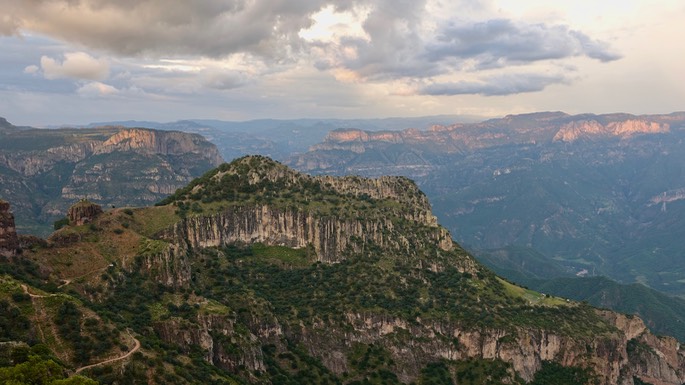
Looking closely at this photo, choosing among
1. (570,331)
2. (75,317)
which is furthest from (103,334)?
(570,331)

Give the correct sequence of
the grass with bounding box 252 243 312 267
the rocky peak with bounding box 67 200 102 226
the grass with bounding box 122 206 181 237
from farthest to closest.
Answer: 1. the grass with bounding box 252 243 312 267
2. the grass with bounding box 122 206 181 237
3. the rocky peak with bounding box 67 200 102 226

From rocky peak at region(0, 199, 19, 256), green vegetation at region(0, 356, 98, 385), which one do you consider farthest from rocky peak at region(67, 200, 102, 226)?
green vegetation at region(0, 356, 98, 385)

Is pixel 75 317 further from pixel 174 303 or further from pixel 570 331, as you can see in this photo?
pixel 570 331

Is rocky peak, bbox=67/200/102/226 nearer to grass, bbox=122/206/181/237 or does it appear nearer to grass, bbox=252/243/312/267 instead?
grass, bbox=122/206/181/237

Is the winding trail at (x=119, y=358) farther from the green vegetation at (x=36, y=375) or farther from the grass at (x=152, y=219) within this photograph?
the grass at (x=152, y=219)

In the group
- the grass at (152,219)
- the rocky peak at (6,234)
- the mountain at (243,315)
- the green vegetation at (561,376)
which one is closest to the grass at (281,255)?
the mountain at (243,315)

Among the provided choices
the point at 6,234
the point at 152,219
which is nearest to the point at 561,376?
the point at 152,219
